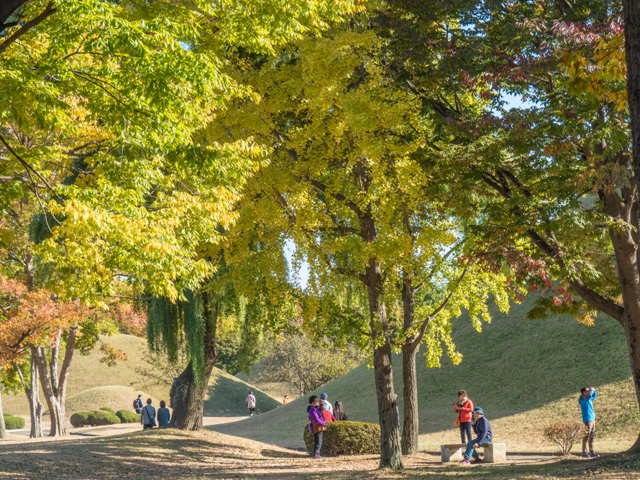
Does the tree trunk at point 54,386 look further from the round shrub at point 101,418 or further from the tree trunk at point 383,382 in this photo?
the tree trunk at point 383,382

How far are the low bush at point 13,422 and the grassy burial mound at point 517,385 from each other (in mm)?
12209

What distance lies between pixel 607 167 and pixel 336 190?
17.8ft

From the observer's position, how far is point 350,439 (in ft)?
48.4

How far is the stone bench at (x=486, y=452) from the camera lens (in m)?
12.6

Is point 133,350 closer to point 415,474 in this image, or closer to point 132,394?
point 132,394

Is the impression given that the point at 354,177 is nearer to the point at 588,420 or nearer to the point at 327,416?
the point at 327,416

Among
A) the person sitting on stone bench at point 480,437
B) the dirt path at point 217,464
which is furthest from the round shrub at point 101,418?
the person sitting on stone bench at point 480,437

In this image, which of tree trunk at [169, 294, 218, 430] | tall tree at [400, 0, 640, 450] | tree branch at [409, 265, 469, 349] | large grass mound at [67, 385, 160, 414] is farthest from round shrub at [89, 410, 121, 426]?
tall tree at [400, 0, 640, 450]

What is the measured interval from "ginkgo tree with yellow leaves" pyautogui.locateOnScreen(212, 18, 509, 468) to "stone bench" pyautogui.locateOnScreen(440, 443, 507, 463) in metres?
1.88

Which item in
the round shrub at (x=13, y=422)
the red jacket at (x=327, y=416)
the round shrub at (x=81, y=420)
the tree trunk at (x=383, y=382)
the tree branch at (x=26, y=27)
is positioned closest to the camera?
the tree branch at (x=26, y=27)

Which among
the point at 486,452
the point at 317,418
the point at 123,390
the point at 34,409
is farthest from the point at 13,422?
the point at 486,452

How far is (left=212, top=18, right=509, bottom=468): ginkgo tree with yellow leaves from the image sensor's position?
10.9 metres

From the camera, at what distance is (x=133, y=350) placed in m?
50.0

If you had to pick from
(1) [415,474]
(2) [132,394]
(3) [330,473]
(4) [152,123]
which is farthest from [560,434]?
(2) [132,394]
